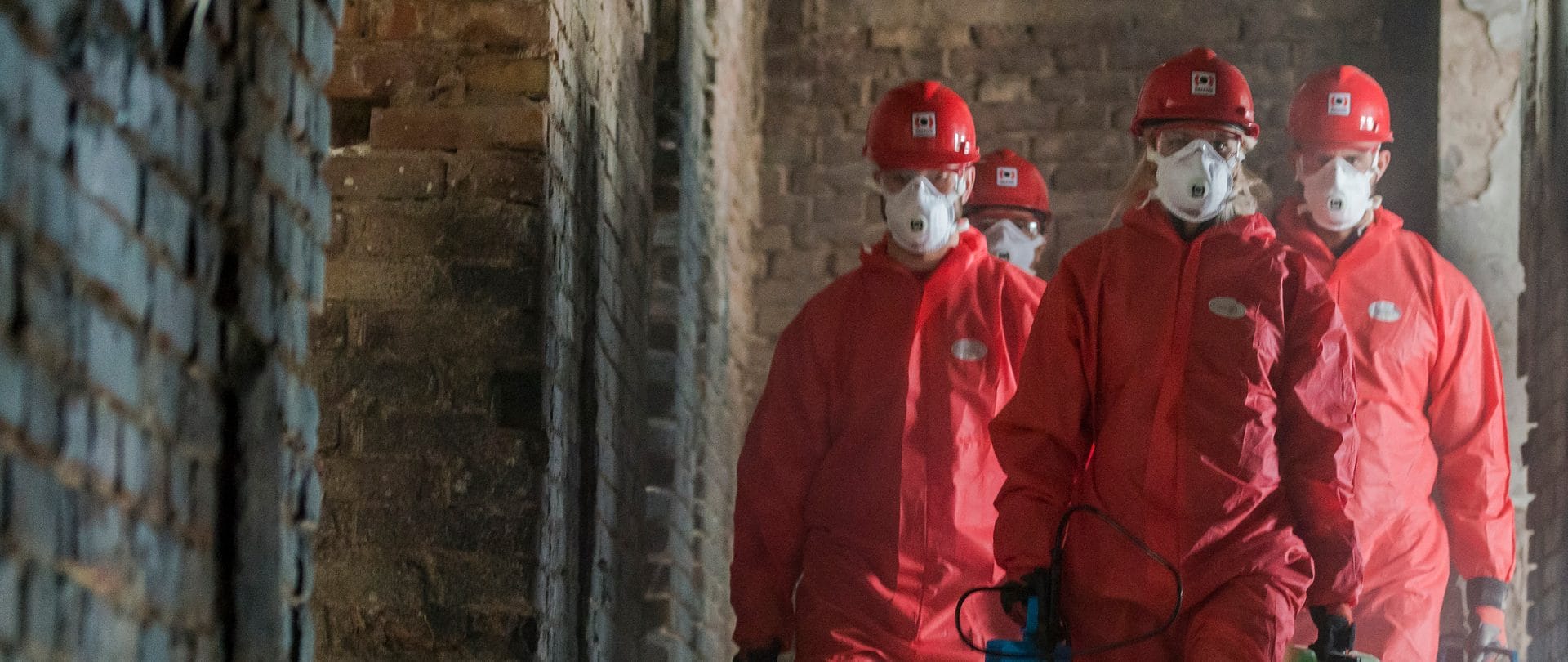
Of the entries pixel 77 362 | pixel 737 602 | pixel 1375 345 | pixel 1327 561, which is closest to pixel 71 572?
pixel 77 362

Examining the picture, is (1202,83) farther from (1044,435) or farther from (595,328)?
(595,328)

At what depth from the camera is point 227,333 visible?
2338mm

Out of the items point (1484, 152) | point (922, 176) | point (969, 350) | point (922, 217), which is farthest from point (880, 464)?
point (1484, 152)

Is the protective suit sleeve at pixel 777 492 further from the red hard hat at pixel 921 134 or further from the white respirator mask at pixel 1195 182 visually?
the white respirator mask at pixel 1195 182

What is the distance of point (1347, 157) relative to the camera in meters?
5.54

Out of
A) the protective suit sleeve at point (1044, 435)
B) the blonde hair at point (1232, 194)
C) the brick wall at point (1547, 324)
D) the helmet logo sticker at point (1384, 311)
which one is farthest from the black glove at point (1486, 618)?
the protective suit sleeve at point (1044, 435)

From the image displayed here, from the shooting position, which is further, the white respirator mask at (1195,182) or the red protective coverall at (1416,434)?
the red protective coverall at (1416,434)

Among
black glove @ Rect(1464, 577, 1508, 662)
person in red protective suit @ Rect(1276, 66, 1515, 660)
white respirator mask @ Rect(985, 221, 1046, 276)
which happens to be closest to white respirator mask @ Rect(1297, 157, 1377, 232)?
person in red protective suit @ Rect(1276, 66, 1515, 660)

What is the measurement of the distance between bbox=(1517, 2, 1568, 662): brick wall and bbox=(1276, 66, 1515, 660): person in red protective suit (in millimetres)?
505

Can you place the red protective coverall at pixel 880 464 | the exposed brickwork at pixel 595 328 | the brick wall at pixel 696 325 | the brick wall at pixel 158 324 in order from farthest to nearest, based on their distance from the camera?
the brick wall at pixel 696 325
the red protective coverall at pixel 880 464
the exposed brickwork at pixel 595 328
the brick wall at pixel 158 324

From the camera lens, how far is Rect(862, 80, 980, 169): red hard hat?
4.99 metres

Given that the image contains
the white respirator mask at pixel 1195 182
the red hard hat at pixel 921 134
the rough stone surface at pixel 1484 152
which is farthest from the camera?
the rough stone surface at pixel 1484 152

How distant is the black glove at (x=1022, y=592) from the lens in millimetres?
3793

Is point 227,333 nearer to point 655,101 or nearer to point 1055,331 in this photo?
point 1055,331
